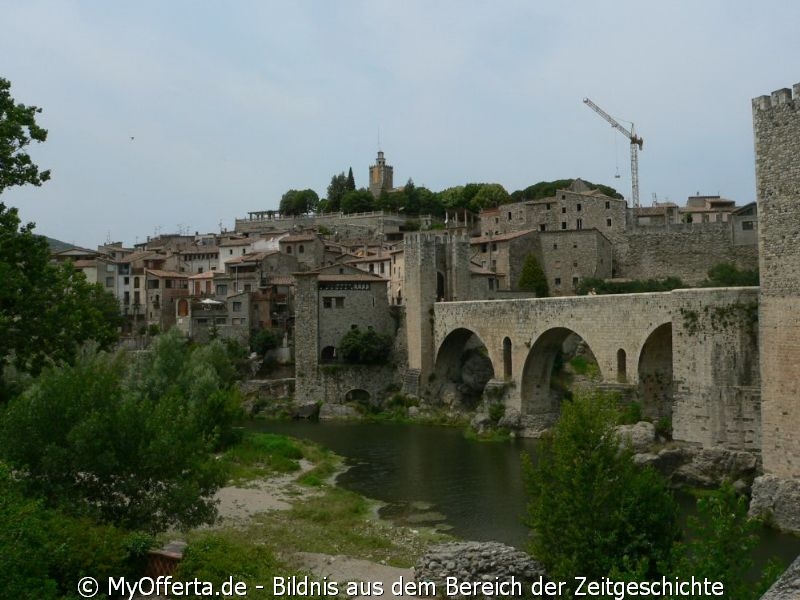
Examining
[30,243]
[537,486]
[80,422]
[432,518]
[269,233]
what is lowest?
[432,518]

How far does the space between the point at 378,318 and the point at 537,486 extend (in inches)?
1375

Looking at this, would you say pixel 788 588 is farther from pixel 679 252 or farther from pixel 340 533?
pixel 679 252

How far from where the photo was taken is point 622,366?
34.1m

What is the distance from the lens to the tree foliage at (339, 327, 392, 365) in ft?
162

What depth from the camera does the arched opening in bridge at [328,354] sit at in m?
50.9

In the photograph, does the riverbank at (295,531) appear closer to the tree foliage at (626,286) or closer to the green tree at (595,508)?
the green tree at (595,508)

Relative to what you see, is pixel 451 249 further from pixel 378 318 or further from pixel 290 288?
pixel 290 288

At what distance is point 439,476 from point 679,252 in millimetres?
33506

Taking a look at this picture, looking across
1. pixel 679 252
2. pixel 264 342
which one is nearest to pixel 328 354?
pixel 264 342

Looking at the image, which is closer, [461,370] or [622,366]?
[622,366]

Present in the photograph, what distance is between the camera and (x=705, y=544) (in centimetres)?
1207

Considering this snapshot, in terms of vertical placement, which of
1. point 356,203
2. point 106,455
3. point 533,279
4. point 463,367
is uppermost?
point 356,203

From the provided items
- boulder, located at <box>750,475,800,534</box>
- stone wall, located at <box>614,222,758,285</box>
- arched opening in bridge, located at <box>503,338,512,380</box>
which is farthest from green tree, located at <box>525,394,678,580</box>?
stone wall, located at <box>614,222,758,285</box>

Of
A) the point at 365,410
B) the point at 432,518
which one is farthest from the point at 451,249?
the point at 432,518
